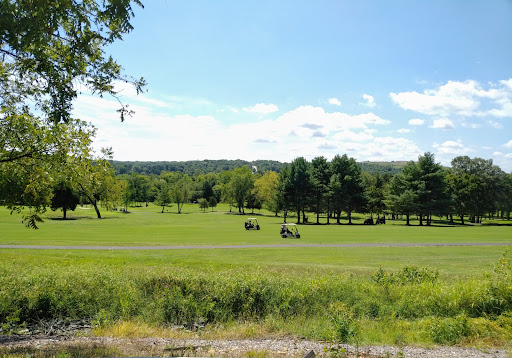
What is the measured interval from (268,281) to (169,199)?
100060mm

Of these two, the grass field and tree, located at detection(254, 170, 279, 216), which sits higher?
tree, located at detection(254, 170, 279, 216)

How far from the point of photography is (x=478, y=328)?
8562mm

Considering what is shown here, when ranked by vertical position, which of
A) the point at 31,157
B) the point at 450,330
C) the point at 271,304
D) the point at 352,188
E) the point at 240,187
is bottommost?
the point at 271,304

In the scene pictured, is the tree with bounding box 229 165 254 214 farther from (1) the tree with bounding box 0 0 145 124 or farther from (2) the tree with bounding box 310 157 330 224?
(1) the tree with bounding box 0 0 145 124

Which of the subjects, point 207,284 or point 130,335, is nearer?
point 130,335

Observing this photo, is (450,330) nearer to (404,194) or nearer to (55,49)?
(55,49)

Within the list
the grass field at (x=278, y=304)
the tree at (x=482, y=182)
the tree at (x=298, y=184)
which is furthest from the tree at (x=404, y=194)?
the grass field at (x=278, y=304)

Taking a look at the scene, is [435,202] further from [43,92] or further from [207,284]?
[43,92]

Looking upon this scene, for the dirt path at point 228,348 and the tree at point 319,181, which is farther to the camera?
the tree at point 319,181

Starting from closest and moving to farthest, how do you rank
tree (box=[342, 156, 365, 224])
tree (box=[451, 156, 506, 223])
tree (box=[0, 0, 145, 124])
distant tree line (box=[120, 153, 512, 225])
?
tree (box=[0, 0, 145, 124]) → distant tree line (box=[120, 153, 512, 225]) → tree (box=[342, 156, 365, 224]) → tree (box=[451, 156, 506, 223])

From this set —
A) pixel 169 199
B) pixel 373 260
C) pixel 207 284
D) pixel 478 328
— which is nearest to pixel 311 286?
pixel 207 284

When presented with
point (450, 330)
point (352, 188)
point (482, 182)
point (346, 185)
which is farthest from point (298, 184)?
point (450, 330)

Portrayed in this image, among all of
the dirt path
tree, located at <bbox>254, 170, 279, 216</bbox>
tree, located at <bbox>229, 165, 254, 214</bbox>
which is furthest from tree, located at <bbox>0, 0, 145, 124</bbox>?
tree, located at <bbox>229, 165, 254, 214</bbox>

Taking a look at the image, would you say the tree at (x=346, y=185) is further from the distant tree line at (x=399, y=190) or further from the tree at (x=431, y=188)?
the tree at (x=431, y=188)
